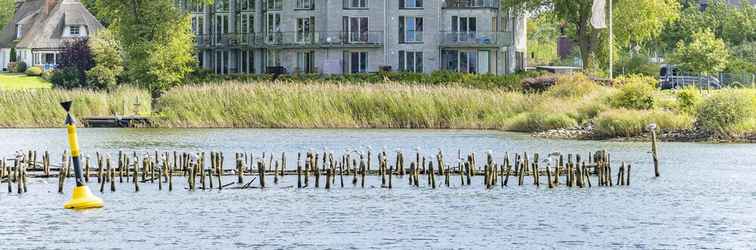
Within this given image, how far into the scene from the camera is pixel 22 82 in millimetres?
136500

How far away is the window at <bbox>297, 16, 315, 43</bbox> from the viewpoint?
122m

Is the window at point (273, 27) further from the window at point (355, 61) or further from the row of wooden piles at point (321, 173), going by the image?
the row of wooden piles at point (321, 173)

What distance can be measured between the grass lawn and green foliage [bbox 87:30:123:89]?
8461 millimetres

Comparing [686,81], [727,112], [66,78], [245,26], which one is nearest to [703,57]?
[686,81]

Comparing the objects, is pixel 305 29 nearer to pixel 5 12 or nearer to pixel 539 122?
pixel 539 122

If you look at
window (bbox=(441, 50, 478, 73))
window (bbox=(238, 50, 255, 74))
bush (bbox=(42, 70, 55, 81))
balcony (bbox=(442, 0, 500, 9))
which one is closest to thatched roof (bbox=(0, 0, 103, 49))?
bush (bbox=(42, 70, 55, 81))

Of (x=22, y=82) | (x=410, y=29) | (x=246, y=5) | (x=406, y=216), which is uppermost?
(x=246, y=5)

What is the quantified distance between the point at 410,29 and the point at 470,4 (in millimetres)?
4671

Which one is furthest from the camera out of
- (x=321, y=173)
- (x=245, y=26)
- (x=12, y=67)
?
(x=12, y=67)

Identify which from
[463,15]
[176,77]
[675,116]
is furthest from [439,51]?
[675,116]

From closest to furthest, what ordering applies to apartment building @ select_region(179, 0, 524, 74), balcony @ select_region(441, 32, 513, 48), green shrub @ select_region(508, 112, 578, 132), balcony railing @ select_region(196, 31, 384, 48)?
green shrub @ select_region(508, 112, 578, 132) → balcony @ select_region(441, 32, 513, 48) → balcony railing @ select_region(196, 31, 384, 48) → apartment building @ select_region(179, 0, 524, 74)

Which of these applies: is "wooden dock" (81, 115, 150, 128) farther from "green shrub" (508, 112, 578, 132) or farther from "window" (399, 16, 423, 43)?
"window" (399, 16, 423, 43)

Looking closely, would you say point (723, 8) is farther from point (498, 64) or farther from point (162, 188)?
point (162, 188)

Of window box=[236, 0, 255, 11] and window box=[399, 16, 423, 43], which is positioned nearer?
window box=[399, 16, 423, 43]
